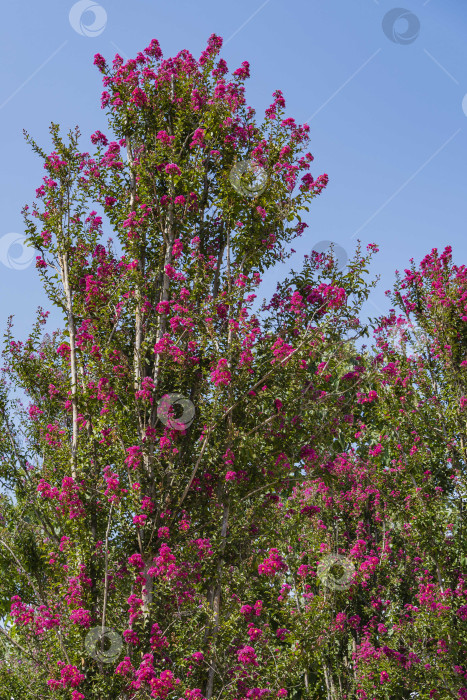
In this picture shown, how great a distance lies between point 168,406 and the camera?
7242 mm

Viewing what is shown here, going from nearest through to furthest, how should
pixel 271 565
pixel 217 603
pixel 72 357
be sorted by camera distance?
pixel 271 565
pixel 217 603
pixel 72 357

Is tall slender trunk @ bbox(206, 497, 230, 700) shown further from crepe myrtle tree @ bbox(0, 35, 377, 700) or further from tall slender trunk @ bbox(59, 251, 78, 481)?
tall slender trunk @ bbox(59, 251, 78, 481)

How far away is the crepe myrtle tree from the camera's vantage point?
6391mm

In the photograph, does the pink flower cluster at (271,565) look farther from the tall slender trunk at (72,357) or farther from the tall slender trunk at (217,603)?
the tall slender trunk at (72,357)

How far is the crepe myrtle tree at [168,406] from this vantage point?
639 cm

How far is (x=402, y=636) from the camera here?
430 inches

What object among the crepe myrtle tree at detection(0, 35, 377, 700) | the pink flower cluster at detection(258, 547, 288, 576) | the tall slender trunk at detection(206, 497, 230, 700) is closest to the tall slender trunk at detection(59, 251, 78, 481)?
the crepe myrtle tree at detection(0, 35, 377, 700)

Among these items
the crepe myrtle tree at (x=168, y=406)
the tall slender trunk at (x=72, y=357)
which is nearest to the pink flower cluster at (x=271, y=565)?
the crepe myrtle tree at (x=168, y=406)

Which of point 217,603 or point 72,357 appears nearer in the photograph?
point 217,603

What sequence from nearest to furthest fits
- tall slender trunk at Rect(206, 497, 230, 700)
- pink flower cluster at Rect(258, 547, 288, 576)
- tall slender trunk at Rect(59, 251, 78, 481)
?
tall slender trunk at Rect(206, 497, 230, 700), pink flower cluster at Rect(258, 547, 288, 576), tall slender trunk at Rect(59, 251, 78, 481)

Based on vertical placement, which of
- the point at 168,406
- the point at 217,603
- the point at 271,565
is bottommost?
the point at 217,603

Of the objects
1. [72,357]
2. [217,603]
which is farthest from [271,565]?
[72,357]

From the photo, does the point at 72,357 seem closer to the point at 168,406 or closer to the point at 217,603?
the point at 168,406

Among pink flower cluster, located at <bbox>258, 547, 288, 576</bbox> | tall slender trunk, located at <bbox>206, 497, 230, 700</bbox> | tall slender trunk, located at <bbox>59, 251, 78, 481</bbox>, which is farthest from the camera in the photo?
tall slender trunk, located at <bbox>59, 251, 78, 481</bbox>
